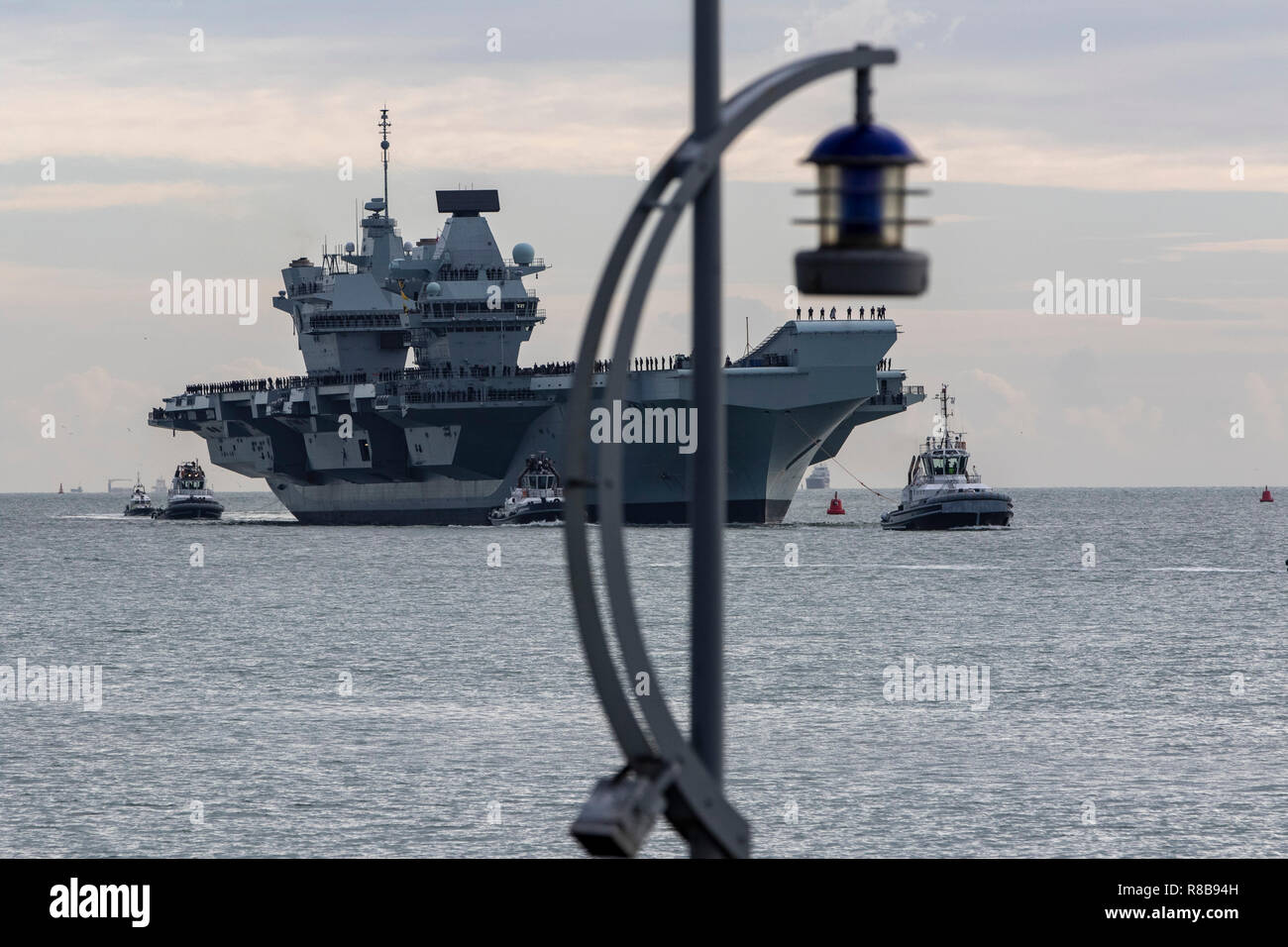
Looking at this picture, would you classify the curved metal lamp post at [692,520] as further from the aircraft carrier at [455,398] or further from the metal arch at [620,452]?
the aircraft carrier at [455,398]

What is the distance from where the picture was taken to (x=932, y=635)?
53.4 m

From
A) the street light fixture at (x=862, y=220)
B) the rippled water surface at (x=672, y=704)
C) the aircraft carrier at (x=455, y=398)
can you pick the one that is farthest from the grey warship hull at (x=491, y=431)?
the street light fixture at (x=862, y=220)

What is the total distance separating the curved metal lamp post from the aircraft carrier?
266 ft

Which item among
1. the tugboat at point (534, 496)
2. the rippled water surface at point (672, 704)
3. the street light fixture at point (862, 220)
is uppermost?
the street light fixture at point (862, 220)

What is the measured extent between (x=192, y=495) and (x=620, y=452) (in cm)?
15644

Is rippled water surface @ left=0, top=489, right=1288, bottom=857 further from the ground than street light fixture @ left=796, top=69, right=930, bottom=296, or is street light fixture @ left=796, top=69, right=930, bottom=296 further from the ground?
street light fixture @ left=796, top=69, right=930, bottom=296

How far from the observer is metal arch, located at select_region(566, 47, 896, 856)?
633 cm

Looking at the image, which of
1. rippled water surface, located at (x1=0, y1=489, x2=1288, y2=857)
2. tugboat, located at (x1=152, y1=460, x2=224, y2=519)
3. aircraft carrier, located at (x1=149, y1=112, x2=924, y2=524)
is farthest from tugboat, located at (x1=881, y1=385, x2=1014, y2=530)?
tugboat, located at (x1=152, y1=460, x2=224, y2=519)

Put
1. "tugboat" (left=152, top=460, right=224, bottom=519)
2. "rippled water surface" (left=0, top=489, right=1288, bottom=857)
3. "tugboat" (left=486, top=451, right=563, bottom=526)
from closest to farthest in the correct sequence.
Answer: "rippled water surface" (left=0, top=489, right=1288, bottom=857) < "tugboat" (left=486, top=451, right=563, bottom=526) < "tugboat" (left=152, top=460, right=224, bottom=519)

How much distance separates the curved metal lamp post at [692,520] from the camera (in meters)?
6.34

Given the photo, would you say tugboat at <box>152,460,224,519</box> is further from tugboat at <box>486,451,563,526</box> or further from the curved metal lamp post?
the curved metal lamp post

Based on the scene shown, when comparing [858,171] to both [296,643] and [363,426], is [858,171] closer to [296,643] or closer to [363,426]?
[296,643]

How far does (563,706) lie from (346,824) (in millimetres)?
12128
